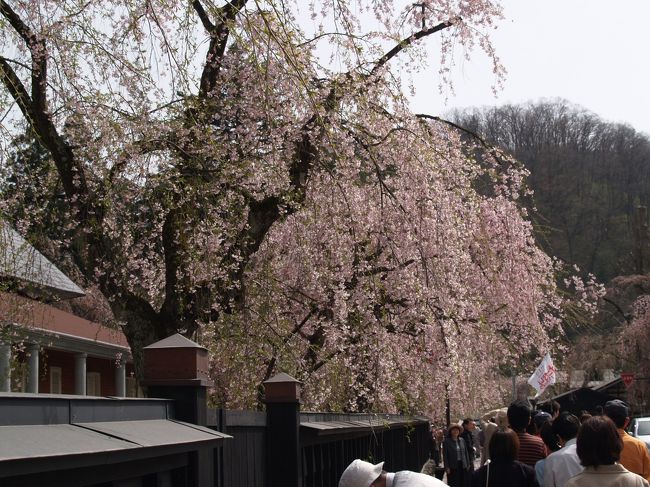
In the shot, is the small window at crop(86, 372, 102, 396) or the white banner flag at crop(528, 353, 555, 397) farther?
the small window at crop(86, 372, 102, 396)

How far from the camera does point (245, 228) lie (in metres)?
10.9

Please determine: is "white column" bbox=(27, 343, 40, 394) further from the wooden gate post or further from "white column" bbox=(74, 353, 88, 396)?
the wooden gate post

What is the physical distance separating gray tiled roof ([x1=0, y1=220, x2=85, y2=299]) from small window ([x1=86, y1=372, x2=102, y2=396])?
13.1 meters

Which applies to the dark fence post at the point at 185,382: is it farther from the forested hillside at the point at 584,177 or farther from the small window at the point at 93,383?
the forested hillside at the point at 584,177

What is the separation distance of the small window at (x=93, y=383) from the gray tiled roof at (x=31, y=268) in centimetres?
1306

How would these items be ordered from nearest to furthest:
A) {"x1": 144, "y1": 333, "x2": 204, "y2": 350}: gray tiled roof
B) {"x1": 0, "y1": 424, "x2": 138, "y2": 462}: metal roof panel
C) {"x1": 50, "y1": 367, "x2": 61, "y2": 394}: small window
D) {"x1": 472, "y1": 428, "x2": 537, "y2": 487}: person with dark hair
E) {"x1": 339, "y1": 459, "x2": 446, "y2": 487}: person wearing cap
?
{"x1": 0, "y1": 424, "x2": 138, "y2": 462}: metal roof panel < {"x1": 339, "y1": 459, "x2": 446, "y2": 487}: person wearing cap < {"x1": 144, "y1": 333, "x2": 204, "y2": 350}: gray tiled roof < {"x1": 472, "y1": 428, "x2": 537, "y2": 487}: person with dark hair < {"x1": 50, "y1": 367, "x2": 61, "y2": 394}: small window

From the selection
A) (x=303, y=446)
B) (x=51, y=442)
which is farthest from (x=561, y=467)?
(x=51, y=442)

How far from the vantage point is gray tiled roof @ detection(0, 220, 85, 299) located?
9.89 metres

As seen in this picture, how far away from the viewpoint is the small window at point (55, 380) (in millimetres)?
23641

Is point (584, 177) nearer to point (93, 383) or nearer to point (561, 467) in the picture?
point (93, 383)

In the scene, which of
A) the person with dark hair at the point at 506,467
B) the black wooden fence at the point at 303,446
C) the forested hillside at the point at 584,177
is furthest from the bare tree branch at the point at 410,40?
the forested hillside at the point at 584,177

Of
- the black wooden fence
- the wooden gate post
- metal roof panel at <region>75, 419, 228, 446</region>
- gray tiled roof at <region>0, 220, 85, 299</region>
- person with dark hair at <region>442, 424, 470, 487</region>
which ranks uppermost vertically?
gray tiled roof at <region>0, 220, 85, 299</region>

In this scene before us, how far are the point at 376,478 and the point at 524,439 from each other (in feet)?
12.4

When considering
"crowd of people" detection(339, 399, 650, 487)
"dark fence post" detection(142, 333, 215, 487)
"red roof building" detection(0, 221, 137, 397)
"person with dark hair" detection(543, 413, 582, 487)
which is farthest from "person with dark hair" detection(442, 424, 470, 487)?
"dark fence post" detection(142, 333, 215, 487)
